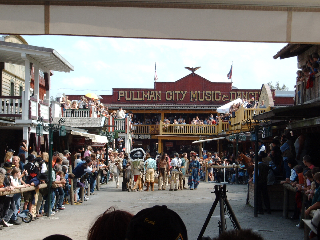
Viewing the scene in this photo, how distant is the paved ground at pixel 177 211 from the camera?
412 inches

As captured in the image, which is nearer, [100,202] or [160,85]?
[100,202]

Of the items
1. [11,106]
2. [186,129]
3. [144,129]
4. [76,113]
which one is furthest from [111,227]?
[144,129]

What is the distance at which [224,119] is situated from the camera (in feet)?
139

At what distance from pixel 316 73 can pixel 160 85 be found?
117 feet

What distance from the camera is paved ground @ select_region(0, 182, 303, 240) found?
10453mm

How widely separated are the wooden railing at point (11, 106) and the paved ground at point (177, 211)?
4683mm

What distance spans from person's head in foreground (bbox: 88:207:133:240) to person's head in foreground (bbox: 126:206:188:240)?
0.35m

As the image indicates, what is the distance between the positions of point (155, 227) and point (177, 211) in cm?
1273

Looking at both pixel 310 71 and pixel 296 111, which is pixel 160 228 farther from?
pixel 310 71

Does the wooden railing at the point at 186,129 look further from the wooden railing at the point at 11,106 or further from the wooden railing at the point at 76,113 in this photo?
the wooden railing at the point at 11,106

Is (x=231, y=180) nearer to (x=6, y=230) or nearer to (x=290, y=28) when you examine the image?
(x=6, y=230)

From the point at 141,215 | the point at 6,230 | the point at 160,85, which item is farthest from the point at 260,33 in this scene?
the point at 160,85

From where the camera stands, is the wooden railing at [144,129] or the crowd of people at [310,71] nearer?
the crowd of people at [310,71]

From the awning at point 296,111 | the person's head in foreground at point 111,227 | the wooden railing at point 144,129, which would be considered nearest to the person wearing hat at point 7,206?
the awning at point 296,111
